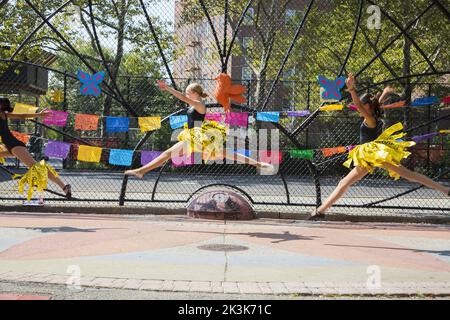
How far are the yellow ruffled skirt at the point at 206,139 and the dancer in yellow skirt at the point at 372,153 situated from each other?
1.77m

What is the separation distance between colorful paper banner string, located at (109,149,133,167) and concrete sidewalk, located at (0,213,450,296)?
137 centimetres

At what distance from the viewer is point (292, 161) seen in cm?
2061

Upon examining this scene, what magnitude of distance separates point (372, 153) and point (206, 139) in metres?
2.36

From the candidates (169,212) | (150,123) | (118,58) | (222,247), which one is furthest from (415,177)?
(118,58)

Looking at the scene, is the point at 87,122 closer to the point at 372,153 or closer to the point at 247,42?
the point at 372,153

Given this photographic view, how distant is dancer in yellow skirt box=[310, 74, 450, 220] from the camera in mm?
7047

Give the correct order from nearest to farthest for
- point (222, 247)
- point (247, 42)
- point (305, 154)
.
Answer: point (222, 247)
point (305, 154)
point (247, 42)

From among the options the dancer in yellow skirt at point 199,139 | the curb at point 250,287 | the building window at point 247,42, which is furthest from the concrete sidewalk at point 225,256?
the building window at point 247,42

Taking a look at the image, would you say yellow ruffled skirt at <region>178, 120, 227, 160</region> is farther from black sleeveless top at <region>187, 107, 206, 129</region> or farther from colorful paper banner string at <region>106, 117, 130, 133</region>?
colorful paper banner string at <region>106, 117, 130, 133</region>

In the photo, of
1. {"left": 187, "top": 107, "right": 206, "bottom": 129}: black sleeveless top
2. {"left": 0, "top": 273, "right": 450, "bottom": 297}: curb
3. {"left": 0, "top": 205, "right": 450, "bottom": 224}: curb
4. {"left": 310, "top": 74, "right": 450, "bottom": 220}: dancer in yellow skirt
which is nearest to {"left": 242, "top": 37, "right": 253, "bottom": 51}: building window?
{"left": 0, "top": 205, "right": 450, "bottom": 224}: curb

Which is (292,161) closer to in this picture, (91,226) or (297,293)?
(91,226)

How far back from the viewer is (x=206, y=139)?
7984 millimetres

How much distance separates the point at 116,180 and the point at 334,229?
470 inches
